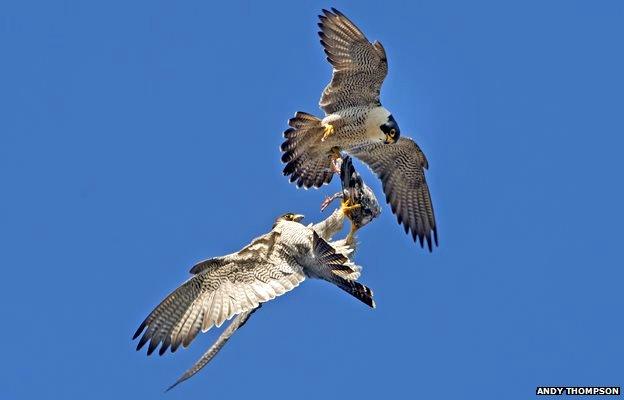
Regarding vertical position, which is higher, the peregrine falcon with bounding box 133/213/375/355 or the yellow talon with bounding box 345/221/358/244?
the yellow talon with bounding box 345/221/358/244

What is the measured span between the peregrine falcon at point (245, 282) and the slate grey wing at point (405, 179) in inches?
105

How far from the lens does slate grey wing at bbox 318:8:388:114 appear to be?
15.4 meters

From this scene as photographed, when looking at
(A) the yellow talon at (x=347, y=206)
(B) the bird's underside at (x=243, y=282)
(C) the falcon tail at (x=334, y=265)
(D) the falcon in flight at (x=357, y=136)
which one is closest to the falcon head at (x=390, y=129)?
(D) the falcon in flight at (x=357, y=136)

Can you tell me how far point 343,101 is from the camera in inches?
628

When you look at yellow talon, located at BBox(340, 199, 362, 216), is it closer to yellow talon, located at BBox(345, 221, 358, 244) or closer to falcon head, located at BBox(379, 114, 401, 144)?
yellow talon, located at BBox(345, 221, 358, 244)

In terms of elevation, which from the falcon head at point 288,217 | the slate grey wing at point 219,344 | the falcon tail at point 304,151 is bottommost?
the slate grey wing at point 219,344

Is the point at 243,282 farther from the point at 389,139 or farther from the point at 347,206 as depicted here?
the point at 389,139

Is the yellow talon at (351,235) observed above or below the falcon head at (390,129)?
below

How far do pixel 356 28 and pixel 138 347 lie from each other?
15.5ft

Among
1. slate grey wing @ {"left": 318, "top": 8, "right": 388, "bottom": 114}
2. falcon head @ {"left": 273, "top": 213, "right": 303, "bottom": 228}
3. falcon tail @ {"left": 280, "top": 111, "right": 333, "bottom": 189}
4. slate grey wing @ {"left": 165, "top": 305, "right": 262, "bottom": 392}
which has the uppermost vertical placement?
slate grey wing @ {"left": 318, "top": 8, "right": 388, "bottom": 114}

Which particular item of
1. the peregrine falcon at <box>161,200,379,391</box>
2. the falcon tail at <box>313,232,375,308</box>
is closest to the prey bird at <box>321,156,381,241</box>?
the peregrine falcon at <box>161,200,379,391</box>

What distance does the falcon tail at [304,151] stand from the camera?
1591 cm

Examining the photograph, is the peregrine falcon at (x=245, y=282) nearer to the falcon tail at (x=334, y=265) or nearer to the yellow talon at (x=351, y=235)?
the falcon tail at (x=334, y=265)

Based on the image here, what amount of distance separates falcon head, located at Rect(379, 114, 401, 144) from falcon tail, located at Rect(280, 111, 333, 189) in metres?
0.77
